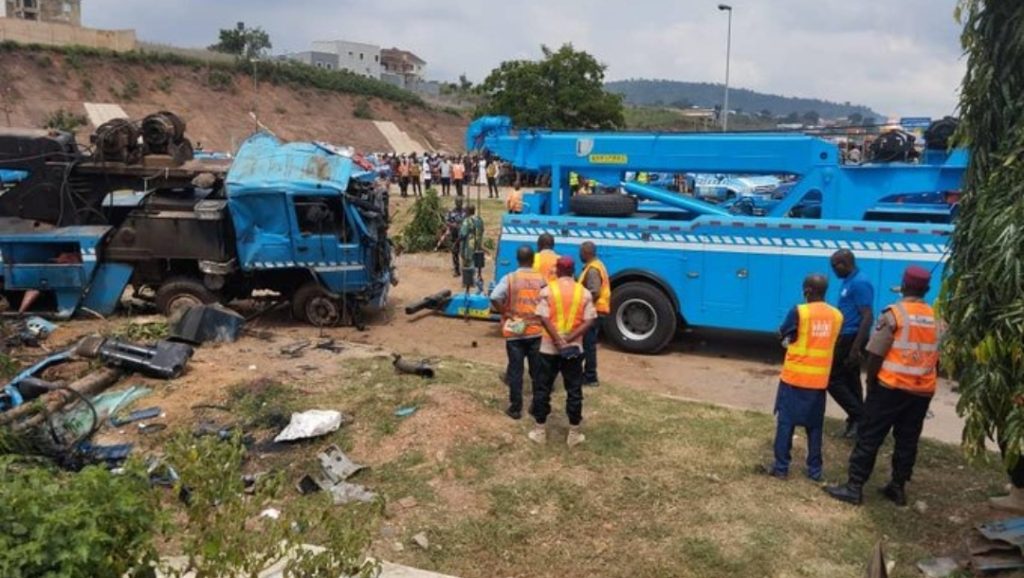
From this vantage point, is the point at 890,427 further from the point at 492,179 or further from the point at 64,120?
the point at 64,120

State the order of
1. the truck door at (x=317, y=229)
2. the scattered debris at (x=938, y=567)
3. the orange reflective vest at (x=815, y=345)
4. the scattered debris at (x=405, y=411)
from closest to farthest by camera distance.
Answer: the scattered debris at (x=938, y=567) → the orange reflective vest at (x=815, y=345) → the scattered debris at (x=405, y=411) → the truck door at (x=317, y=229)

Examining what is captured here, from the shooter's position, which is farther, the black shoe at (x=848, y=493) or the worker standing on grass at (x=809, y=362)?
the worker standing on grass at (x=809, y=362)

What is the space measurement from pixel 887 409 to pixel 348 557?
4228mm

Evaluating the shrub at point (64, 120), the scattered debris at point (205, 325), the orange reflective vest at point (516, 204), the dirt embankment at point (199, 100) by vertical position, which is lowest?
the scattered debris at point (205, 325)

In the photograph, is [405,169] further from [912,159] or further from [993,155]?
[993,155]

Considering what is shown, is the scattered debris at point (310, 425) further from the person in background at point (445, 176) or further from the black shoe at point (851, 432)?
the person in background at point (445, 176)

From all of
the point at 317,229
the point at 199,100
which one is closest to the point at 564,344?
the point at 317,229

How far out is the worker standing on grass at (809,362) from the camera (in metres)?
6.49

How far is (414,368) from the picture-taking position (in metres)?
9.12

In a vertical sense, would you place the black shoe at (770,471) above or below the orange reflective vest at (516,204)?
below

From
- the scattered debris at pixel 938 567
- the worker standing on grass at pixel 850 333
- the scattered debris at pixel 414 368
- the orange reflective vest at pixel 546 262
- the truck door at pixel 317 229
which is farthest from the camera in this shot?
the truck door at pixel 317 229

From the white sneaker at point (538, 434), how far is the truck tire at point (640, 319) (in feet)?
13.3

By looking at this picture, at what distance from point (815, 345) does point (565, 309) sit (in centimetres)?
203

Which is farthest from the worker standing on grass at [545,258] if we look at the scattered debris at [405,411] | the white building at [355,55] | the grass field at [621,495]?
the white building at [355,55]
